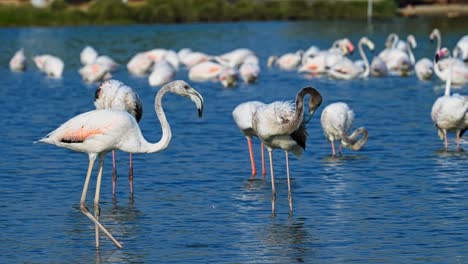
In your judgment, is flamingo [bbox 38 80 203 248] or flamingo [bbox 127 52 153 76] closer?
flamingo [bbox 38 80 203 248]

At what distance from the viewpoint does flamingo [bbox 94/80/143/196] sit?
40.5ft

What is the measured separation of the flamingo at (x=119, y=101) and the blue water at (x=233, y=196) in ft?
0.89

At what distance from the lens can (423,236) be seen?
1005cm

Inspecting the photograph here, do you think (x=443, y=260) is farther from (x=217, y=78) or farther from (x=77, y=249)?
(x=217, y=78)

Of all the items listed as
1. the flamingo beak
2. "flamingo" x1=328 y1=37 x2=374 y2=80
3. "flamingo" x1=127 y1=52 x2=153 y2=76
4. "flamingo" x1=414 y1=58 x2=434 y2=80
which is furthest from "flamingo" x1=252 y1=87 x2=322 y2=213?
"flamingo" x1=127 y1=52 x2=153 y2=76

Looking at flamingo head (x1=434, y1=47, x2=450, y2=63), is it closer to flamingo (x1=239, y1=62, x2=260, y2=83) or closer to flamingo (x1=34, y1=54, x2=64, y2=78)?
flamingo (x1=239, y1=62, x2=260, y2=83)

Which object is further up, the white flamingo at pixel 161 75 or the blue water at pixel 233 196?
the white flamingo at pixel 161 75

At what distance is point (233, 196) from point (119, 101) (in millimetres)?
1612

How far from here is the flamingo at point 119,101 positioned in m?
12.4

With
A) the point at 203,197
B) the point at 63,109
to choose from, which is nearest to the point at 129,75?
the point at 63,109

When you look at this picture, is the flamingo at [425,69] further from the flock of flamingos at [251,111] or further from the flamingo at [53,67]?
the flamingo at [53,67]

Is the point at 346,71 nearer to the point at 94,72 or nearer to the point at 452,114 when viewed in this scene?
the point at 94,72

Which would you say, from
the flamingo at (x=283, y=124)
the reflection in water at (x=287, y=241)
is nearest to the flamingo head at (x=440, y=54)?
the flamingo at (x=283, y=124)

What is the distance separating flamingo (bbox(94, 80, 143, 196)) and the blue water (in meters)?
0.27
